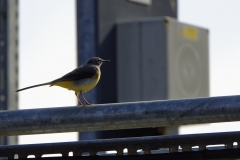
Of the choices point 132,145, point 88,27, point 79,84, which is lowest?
point 132,145

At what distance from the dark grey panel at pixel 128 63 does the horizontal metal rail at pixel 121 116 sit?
24.0 feet

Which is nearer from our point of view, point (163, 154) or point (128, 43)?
point (163, 154)

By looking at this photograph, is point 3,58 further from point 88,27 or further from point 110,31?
point 110,31

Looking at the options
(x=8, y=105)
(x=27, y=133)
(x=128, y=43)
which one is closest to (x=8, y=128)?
(x=27, y=133)

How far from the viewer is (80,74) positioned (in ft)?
22.5

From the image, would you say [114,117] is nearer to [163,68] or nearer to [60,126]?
Answer: [60,126]

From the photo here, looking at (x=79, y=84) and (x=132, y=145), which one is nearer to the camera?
(x=132, y=145)

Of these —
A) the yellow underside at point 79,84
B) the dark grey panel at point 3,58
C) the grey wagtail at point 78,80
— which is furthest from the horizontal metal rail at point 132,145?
the dark grey panel at point 3,58

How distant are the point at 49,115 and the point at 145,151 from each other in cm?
36

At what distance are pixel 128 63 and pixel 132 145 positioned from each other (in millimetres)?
7712

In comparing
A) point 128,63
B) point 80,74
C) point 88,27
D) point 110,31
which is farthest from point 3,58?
point 80,74

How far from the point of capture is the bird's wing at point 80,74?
6672 mm

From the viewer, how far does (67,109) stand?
2957 millimetres

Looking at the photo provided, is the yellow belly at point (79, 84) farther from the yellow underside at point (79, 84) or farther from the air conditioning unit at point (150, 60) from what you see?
the air conditioning unit at point (150, 60)
